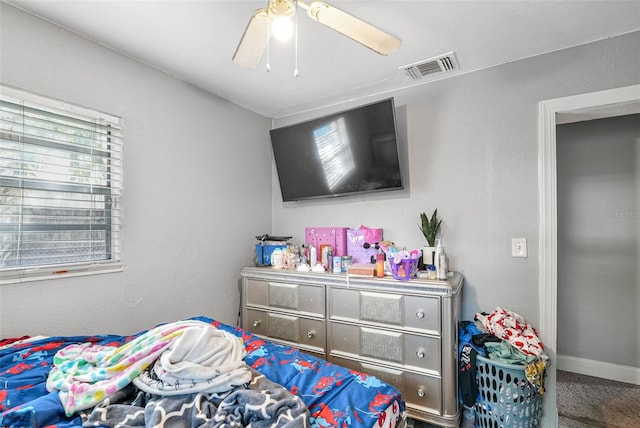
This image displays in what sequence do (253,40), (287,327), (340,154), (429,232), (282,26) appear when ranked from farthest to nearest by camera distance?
(340,154) → (287,327) → (429,232) → (253,40) → (282,26)

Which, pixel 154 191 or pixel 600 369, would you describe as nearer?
pixel 154 191

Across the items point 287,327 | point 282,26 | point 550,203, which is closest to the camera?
point 282,26

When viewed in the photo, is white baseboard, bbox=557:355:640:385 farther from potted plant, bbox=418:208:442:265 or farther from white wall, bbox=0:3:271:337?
white wall, bbox=0:3:271:337

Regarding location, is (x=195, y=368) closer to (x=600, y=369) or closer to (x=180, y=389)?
(x=180, y=389)

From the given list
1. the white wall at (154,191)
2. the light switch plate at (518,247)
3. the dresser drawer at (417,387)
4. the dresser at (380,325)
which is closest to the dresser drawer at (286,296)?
the dresser at (380,325)

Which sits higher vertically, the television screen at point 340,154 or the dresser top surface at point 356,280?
the television screen at point 340,154

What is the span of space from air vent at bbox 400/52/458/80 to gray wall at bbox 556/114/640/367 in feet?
4.71

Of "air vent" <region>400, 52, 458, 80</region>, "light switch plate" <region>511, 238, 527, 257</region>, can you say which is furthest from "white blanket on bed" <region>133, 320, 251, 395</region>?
"air vent" <region>400, 52, 458, 80</region>

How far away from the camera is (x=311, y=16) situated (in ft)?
4.21

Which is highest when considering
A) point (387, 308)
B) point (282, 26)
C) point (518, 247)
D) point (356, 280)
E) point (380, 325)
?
point (282, 26)

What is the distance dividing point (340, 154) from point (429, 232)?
929 millimetres

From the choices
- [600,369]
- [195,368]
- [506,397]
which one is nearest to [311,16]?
[195,368]

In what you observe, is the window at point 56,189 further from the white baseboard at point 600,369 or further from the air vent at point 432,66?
the white baseboard at point 600,369

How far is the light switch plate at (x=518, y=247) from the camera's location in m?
2.01
